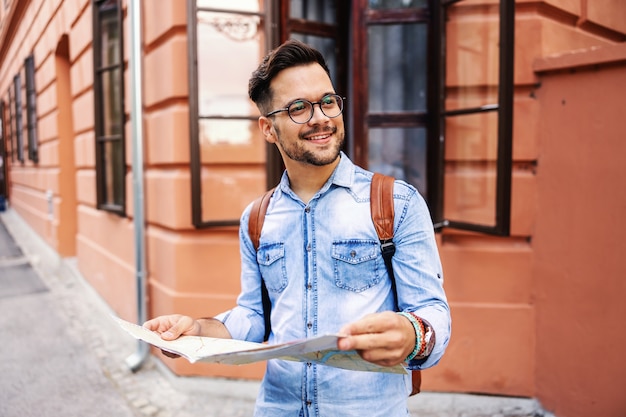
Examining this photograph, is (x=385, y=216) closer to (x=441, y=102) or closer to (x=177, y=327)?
(x=177, y=327)

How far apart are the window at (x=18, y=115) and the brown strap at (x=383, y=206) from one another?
43.2ft

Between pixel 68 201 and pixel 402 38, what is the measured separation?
672cm

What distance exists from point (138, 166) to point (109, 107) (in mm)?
1817

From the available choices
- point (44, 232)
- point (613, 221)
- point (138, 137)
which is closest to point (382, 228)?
point (613, 221)

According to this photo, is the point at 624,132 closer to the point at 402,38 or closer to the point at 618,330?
the point at 618,330

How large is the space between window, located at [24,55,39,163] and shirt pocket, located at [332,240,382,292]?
10.7m

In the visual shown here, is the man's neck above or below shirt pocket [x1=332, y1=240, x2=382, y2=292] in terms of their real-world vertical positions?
above

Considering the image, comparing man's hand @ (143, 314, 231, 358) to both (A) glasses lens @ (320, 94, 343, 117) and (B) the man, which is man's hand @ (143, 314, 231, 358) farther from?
(A) glasses lens @ (320, 94, 343, 117)

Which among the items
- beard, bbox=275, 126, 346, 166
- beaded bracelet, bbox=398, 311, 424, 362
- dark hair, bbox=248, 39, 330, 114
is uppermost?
dark hair, bbox=248, 39, 330, 114

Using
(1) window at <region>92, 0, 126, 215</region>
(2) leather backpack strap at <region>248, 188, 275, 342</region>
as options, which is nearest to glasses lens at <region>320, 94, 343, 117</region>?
(2) leather backpack strap at <region>248, 188, 275, 342</region>

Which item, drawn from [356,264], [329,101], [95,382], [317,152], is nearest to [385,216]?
[356,264]

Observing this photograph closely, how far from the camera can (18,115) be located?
43.0 feet

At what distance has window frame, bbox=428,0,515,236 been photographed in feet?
10.8

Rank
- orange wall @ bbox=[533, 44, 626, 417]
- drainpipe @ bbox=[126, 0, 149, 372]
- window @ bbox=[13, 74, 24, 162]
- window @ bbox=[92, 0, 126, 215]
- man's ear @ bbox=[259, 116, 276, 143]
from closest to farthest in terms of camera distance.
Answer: man's ear @ bbox=[259, 116, 276, 143], orange wall @ bbox=[533, 44, 626, 417], drainpipe @ bbox=[126, 0, 149, 372], window @ bbox=[92, 0, 126, 215], window @ bbox=[13, 74, 24, 162]
